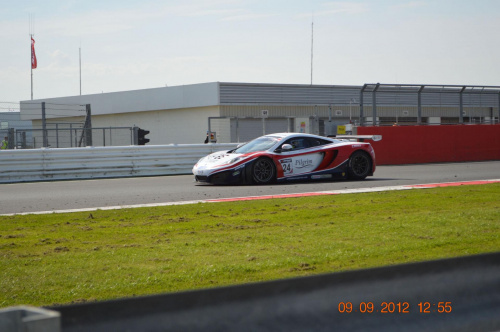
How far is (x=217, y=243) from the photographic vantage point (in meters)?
7.02

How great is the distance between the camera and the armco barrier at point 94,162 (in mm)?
18047

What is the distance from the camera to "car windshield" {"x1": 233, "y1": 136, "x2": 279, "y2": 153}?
588 inches

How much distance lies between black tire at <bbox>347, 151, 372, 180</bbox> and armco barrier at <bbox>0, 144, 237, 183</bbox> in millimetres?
6280

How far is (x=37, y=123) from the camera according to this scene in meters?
53.1

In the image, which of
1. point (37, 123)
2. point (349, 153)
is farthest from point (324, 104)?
point (349, 153)

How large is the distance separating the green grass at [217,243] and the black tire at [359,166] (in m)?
4.97

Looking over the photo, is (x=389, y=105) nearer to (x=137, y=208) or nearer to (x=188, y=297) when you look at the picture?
(x=137, y=208)

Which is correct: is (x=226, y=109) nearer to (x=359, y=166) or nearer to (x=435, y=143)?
(x=435, y=143)

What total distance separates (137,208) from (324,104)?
3347cm

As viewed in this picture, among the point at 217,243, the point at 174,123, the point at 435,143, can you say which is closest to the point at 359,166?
the point at 217,243

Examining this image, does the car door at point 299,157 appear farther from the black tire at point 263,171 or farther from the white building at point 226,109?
the white building at point 226,109
